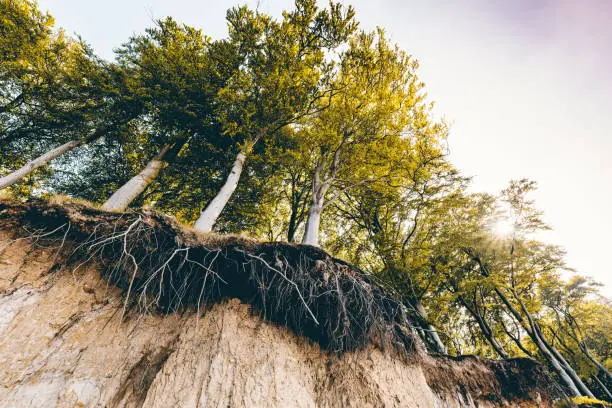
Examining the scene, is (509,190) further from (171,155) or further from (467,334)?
(171,155)

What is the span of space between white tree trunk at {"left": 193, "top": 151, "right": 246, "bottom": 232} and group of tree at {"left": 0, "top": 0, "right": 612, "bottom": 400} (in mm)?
109

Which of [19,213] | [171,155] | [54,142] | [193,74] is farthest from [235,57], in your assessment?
[54,142]

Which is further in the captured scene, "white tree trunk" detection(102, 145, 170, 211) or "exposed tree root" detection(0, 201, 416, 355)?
"white tree trunk" detection(102, 145, 170, 211)

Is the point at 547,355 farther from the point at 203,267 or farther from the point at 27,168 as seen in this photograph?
the point at 27,168

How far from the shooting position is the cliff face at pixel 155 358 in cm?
278

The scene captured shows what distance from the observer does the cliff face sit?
9.11 ft

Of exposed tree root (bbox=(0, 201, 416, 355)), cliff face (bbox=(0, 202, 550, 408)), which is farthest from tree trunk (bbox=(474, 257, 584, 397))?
exposed tree root (bbox=(0, 201, 416, 355))

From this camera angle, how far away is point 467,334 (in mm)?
9680

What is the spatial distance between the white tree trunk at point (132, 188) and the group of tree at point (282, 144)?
0.05 meters

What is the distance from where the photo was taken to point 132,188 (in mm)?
6117

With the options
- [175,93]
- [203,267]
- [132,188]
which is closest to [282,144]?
[175,93]

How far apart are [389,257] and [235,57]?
9.32 m

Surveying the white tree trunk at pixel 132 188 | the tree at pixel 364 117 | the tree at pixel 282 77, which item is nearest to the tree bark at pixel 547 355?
the tree at pixel 364 117

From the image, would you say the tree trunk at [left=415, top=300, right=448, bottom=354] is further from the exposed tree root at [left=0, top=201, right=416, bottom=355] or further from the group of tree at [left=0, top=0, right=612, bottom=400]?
the exposed tree root at [left=0, top=201, right=416, bottom=355]
